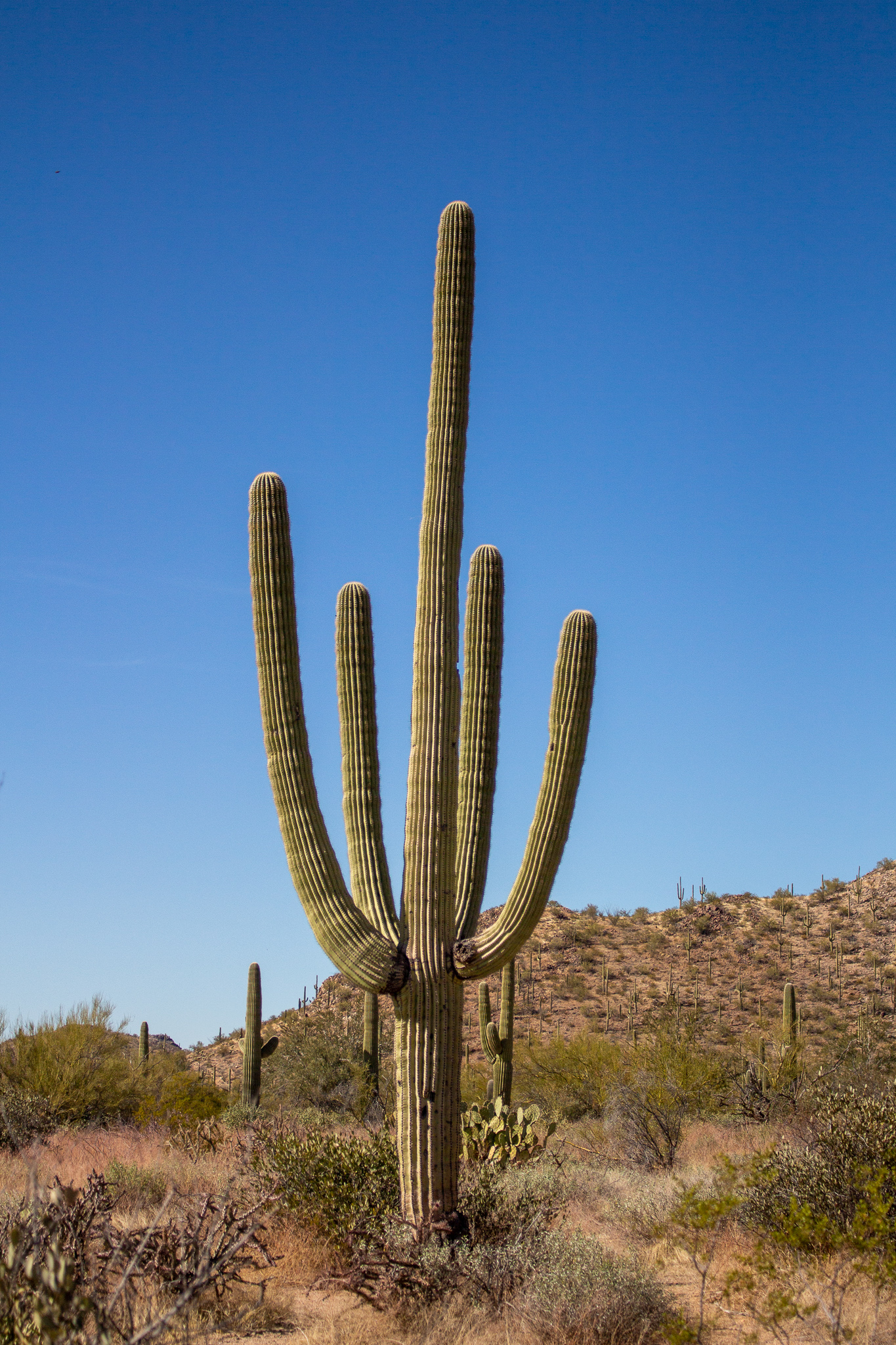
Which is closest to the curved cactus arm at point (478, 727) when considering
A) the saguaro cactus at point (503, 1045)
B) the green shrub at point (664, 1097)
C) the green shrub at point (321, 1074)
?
the saguaro cactus at point (503, 1045)

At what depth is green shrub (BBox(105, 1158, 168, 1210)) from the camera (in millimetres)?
11047

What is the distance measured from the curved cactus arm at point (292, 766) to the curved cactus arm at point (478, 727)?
87cm

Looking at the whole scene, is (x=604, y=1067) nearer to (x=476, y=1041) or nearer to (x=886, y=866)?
(x=476, y=1041)

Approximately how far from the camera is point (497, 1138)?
12.1 meters

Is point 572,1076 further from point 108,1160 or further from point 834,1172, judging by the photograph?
point 834,1172

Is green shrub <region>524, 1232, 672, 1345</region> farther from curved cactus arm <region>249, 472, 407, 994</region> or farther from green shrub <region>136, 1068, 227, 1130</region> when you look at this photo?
green shrub <region>136, 1068, 227, 1130</region>

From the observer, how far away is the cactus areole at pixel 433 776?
8.48 metres

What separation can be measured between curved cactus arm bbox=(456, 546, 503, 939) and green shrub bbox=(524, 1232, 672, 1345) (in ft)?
8.19

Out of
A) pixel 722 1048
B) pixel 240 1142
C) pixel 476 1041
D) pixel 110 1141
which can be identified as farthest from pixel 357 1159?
pixel 476 1041

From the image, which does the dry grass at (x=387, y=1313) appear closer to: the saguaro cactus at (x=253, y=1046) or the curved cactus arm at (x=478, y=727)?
the curved cactus arm at (x=478, y=727)

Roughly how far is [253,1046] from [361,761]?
1215 cm

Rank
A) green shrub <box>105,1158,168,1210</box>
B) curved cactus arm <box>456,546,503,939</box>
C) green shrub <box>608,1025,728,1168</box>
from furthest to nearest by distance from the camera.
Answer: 1. green shrub <box>608,1025,728,1168</box>
2. green shrub <box>105,1158,168,1210</box>
3. curved cactus arm <box>456,546,503,939</box>

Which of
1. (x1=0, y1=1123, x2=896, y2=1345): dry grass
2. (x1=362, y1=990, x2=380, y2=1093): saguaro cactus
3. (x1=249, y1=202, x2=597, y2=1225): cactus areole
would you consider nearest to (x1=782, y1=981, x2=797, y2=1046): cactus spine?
(x1=0, y1=1123, x2=896, y2=1345): dry grass

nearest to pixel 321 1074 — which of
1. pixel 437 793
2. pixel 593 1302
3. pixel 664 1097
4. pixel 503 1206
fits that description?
pixel 664 1097
